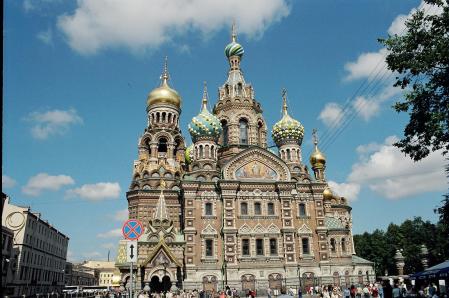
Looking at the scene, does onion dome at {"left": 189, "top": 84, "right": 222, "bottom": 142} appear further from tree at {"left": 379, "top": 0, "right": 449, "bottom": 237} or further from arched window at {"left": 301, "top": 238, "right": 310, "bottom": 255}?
tree at {"left": 379, "top": 0, "right": 449, "bottom": 237}

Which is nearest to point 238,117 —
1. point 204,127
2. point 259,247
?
point 204,127

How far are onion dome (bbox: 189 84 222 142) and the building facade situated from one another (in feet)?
61.4

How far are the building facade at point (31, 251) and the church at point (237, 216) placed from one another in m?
12.8

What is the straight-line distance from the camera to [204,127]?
3797 centimetres

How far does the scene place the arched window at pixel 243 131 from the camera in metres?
41.4

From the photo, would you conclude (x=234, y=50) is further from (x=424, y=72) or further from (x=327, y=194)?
(x=424, y=72)

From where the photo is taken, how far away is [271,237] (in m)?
34.4

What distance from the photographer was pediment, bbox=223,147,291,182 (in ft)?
117

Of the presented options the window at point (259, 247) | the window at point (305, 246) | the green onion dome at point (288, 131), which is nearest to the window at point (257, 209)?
the window at point (259, 247)

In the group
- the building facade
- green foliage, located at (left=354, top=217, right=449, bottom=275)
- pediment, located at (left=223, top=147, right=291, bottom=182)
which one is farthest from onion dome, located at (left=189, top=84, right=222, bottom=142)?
green foliage, located at (left=354, top=217, right=449, bottom=275)

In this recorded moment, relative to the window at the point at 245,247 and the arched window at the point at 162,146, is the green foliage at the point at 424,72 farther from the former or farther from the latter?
the arched window at the point at 162,146

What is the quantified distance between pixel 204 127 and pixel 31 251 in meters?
25.2

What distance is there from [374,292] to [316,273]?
33.8 ft

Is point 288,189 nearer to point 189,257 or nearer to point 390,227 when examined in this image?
point 189,257
